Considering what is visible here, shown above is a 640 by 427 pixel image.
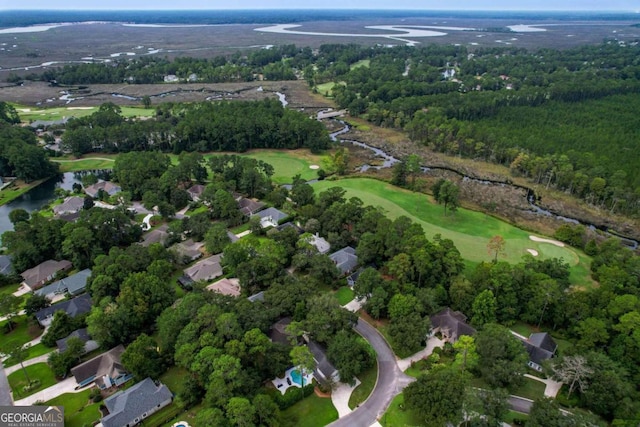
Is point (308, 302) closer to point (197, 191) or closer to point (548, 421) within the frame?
point (548, 421)

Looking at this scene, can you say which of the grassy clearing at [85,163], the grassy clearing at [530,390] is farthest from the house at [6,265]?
the grassy clearing at [530,390]

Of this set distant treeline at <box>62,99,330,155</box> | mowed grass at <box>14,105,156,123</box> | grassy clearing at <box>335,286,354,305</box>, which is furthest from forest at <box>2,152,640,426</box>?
mowed grass at <box>14,105,156,123</box>

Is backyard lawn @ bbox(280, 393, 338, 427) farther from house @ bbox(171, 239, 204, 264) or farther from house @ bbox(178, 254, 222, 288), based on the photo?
house @ bbox(171, 239, 204, 264)

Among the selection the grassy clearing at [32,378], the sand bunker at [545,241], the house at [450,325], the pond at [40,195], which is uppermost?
the house at [450,325]

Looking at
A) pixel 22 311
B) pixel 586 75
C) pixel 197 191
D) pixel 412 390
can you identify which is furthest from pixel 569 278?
pixel 586 75

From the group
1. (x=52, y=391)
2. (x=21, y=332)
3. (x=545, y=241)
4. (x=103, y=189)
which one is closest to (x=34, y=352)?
(x=21, y=332)

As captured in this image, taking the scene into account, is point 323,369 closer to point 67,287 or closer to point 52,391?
point 52,391

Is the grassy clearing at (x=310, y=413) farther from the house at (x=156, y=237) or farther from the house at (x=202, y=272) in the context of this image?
the house at (x=156, y=237)
